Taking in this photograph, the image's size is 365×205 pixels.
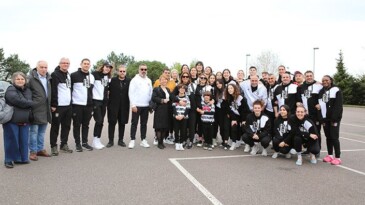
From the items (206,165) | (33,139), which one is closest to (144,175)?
(206,165)

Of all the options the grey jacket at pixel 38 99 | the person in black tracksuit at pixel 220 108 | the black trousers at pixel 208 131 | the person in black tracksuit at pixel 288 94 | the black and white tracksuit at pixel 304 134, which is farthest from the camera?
the person in black tracksuit at pixel 220 108

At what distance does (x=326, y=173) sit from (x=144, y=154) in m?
3.92

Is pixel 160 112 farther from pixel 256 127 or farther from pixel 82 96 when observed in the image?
pixel 256 127

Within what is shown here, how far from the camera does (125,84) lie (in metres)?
8.42

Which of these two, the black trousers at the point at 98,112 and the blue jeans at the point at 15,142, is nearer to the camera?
the blue jeans at the point at 15,142

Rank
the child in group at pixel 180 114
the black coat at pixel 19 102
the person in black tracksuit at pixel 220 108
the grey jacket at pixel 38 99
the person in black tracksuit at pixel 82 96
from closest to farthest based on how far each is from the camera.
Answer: the black coat at pixel 19 102
the grey jacket at pixel 38 99
the person in black tracksuit at pixel 82 96
the child in group at pixel 180 114
the person in black tracksuit at pixel 220 108

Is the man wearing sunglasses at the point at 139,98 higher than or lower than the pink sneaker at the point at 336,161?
higher

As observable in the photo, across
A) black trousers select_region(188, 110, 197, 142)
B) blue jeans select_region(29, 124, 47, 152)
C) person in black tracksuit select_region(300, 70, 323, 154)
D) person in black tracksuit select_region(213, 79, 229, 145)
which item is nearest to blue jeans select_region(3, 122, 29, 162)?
blue jeans select_region(29, 124, 47, 152)

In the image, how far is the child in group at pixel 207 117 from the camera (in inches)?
329

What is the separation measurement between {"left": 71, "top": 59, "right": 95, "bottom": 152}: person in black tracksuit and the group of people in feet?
0.07

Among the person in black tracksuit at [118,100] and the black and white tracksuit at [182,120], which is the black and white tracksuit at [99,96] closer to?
the person in black tracksuit at [118,100]

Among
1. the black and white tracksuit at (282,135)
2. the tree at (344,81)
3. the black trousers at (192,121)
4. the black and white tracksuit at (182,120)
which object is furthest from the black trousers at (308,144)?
the tree at (344,81)

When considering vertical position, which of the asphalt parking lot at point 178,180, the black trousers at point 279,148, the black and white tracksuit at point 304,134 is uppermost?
Answer: the black and white tracksuit at point 304,134

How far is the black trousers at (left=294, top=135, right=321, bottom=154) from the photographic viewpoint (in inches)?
272
